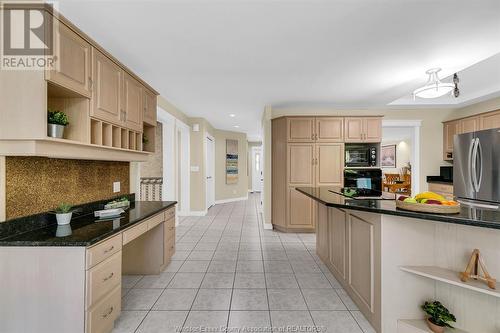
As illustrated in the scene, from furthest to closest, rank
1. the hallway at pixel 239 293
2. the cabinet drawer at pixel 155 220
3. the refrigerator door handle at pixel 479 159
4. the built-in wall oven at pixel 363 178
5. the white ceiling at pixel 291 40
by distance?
the built-in wall oven at pixel 363 178 → the refrigerator door handle at pixel 479 159 → the cabinet drawer at pixel 155 220 → the hallway at pixel 239 293 → the white ceiling at pixel 291 40

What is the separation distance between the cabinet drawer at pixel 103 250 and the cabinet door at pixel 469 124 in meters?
5.61

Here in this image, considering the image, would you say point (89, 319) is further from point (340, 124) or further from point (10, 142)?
point (340, 124)

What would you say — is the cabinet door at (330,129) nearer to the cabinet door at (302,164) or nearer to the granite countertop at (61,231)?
the cabinet door at (302,164)

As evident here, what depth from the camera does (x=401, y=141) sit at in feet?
29.8

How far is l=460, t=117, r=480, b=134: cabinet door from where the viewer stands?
3.95 metres

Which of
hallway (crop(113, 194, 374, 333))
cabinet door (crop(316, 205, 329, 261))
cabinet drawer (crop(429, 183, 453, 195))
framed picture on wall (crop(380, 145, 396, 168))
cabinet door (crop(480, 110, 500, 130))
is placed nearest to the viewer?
hallway (crop(113, 194, 374, 333))

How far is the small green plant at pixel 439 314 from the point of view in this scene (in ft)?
4.91

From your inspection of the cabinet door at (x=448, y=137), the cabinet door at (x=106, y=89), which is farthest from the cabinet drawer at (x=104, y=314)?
the cabinet door at (x=448, y=137)

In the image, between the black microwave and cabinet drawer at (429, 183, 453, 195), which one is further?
the black microwave

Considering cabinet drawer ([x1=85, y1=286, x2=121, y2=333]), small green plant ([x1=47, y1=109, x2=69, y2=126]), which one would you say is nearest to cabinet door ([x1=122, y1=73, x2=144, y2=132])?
small green plant ([x1=47, y1=109, x2=69, y2=126])

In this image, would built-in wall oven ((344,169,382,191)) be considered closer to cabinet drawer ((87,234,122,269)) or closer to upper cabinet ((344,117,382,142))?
upper cabinet ((344,117,382,142))

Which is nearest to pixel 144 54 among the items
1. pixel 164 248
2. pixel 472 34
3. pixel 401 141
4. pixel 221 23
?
pixel 221 23

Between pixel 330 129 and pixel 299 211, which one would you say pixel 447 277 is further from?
pixel 330 129

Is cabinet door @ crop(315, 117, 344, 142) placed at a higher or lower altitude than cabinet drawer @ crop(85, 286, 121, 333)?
higher
